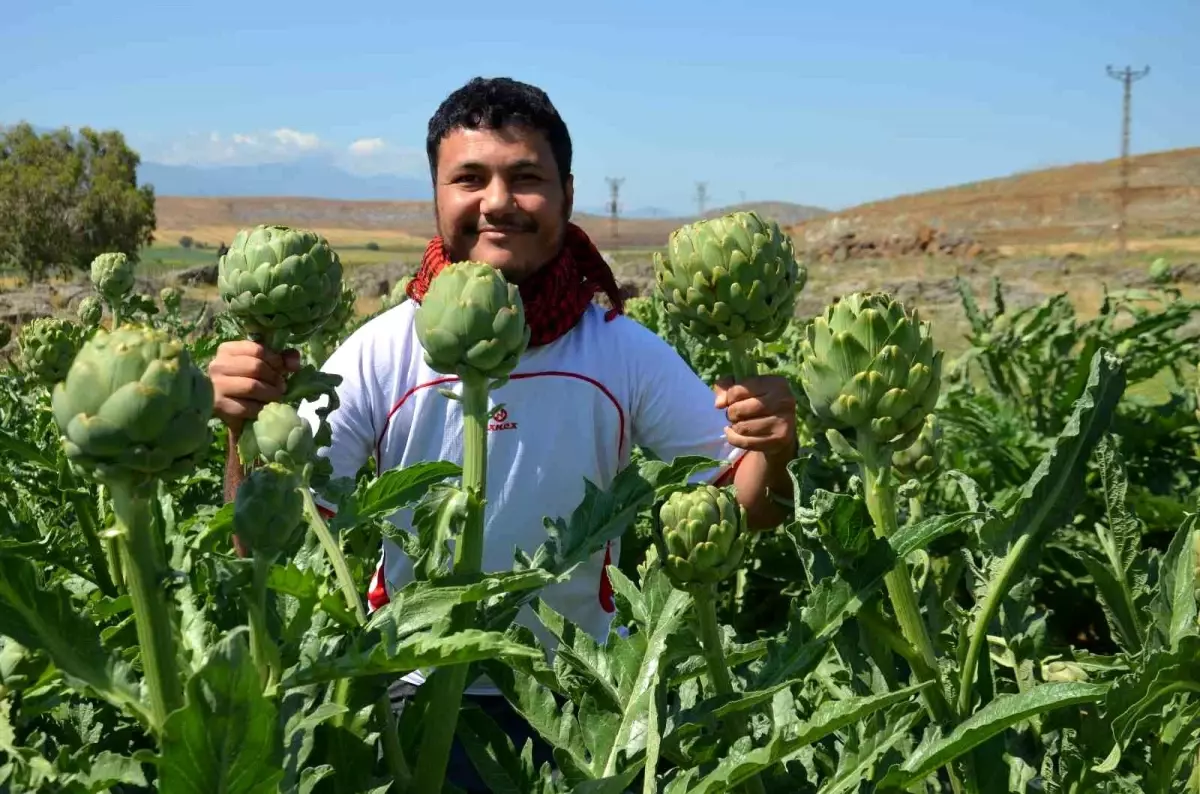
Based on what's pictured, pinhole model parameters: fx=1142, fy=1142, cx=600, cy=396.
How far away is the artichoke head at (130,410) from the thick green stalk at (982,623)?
76 cm

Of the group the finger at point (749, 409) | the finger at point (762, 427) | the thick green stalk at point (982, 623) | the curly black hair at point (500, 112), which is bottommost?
the thick green stalk at point (982, 623)

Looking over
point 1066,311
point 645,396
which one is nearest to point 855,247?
point 1066,311

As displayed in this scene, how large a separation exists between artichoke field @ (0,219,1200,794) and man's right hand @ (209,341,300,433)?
0.02 m

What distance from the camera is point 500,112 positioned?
77.4 inches

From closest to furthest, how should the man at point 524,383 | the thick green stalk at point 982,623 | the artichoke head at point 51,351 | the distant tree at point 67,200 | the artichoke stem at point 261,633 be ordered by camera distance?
the artichoke stem at point 261,633
the thick green stalk at point 982,623
the man at point 524,383
the artichoke head at point 51,351
the distant tree at point 67,200

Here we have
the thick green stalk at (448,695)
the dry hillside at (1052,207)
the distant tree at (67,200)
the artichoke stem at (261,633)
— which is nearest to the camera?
the artichoke stem at (261,633)

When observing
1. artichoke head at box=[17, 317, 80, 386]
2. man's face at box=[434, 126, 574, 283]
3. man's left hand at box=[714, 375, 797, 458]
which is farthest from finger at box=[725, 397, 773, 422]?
artichoke head at box=[17, 317, 80, 386]

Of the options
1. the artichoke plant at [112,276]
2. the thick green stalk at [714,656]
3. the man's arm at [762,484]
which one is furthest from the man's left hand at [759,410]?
the artichoke plant at [112,276]

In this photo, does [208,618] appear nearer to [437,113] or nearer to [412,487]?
[412,487]

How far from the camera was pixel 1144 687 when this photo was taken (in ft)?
3.52

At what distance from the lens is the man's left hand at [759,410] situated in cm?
140

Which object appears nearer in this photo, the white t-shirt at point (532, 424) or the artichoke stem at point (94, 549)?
the artichoke stem at point (94, 549)

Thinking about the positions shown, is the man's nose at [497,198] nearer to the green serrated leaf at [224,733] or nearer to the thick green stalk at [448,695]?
the thick green stalk at [448,695]

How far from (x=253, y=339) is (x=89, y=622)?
521 millimetres
